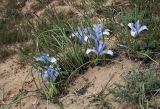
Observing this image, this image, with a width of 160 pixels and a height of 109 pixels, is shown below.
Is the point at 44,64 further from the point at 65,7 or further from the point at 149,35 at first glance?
the point at 65,7

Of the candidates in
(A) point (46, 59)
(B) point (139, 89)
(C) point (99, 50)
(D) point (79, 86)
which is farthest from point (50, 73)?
(B) point (139, 89)


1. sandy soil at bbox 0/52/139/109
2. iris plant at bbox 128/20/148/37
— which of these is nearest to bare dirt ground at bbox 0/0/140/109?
sandy soil at bbox 0/52/139/109

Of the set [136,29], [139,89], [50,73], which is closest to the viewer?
[139,89]

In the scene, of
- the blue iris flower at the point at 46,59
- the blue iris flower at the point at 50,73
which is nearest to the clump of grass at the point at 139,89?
the blue iris flower at the point at 50,73

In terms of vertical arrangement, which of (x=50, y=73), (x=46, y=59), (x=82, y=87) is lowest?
(x=82, y=87)

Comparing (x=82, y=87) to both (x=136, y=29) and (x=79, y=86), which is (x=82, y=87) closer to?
(x=79, y=86)
